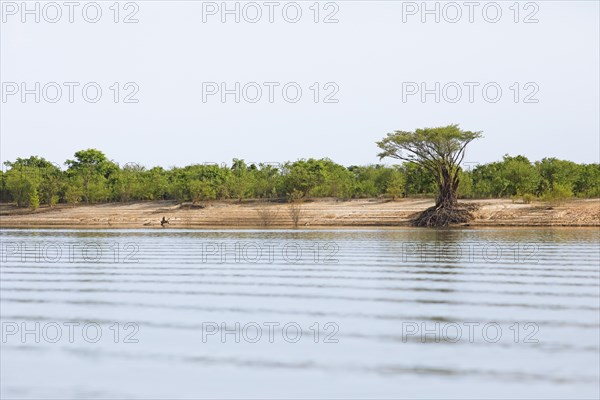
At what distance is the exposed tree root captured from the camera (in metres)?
41.9

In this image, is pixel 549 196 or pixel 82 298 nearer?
pixel 82 298

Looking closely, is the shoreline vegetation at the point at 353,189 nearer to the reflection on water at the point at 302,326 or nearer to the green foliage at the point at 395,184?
the green foliage at the point at 395,184

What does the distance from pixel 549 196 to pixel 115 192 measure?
29.6 meters

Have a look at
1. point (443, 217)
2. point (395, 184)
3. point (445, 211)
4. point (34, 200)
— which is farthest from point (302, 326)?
point (34, 200)

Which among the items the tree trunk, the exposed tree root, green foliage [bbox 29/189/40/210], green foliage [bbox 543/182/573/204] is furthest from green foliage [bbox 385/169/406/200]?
green foliage [bbox 29/189/40/210]

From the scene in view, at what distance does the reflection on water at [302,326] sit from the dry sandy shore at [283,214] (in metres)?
18.3

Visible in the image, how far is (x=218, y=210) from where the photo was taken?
167 ft

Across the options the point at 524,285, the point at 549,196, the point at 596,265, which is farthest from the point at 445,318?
the point at 549,196

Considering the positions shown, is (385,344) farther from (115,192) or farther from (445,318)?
(115,192)

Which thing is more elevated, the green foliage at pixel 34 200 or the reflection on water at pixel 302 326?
the green foliage at pixel 34 200

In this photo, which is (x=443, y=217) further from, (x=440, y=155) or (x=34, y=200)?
(x=34, y=200)

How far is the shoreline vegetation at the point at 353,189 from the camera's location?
43.2 m

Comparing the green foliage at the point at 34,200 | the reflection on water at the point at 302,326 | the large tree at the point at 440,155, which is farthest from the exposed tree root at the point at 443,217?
the green foliage at the point at 34,200

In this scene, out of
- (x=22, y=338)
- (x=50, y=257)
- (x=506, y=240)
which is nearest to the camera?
(x=22, y=338)
